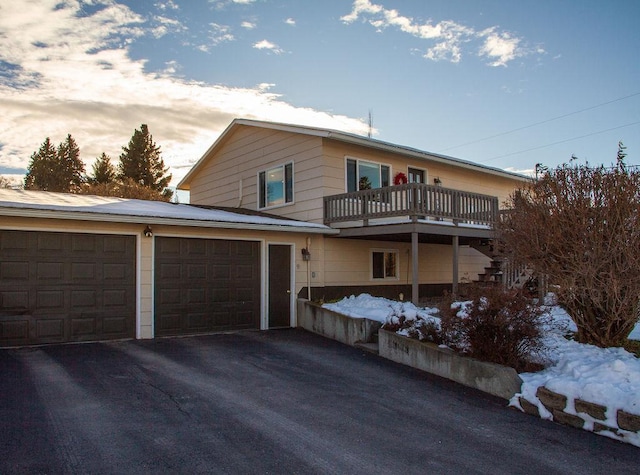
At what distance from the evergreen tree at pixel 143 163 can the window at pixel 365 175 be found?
106ft

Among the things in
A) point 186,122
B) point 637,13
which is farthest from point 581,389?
point 186,122

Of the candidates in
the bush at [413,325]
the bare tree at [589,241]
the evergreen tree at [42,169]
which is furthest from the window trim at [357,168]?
the evergreen tree at [42,169]

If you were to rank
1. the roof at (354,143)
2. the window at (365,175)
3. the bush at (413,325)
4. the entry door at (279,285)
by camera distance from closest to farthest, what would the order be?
the bush at (413,325) < the entry door at (279,285) < the roof at (354,143) < the window at (365,175)

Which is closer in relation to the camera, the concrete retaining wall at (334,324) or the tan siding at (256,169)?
the concrete retaining wall at (334,324)

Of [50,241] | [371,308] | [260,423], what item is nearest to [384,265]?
[371,308]

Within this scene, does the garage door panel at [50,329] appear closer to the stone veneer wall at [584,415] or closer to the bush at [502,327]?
the bush at [502,327]

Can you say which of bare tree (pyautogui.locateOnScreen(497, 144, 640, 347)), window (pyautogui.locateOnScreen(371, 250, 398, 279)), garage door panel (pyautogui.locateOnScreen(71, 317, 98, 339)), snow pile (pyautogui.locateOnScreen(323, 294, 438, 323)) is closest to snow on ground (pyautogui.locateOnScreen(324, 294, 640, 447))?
bare tree (pyautogui.locateOnScreen(497, 144, 640, 347))

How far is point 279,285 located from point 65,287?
16.8ft

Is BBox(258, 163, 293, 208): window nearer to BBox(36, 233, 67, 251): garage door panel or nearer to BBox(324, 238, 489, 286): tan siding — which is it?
BBox(324, 238, 489, 286): tan siding

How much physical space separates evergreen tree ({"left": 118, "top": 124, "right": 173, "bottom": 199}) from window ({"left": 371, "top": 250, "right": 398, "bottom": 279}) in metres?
32.4

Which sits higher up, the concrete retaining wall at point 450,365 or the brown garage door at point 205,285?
the brown garage door at point 205,285

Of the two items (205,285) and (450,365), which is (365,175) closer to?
(205,285)

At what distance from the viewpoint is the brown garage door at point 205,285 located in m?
10.9

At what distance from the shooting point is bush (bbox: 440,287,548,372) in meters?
6.99
